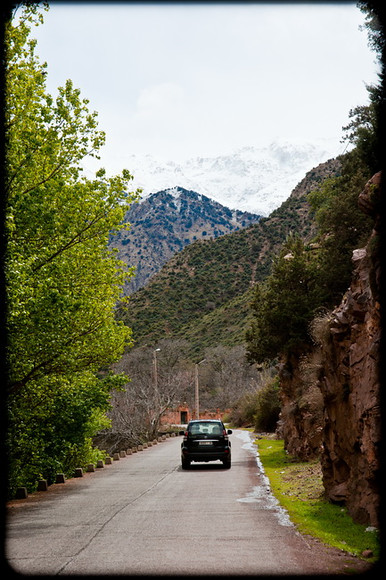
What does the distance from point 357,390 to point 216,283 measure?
3310 inches

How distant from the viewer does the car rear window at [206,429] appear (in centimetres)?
2380

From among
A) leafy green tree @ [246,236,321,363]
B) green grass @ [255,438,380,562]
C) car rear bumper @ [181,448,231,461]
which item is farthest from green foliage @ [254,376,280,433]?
green grass @ [255,438,380,562]

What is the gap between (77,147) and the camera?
57.4ft

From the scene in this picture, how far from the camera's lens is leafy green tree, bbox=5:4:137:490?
14.9m

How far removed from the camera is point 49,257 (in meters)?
16.5

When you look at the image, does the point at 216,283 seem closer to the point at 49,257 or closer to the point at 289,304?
the point at 289,304

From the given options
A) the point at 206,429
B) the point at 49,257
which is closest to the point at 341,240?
the point at 206,429

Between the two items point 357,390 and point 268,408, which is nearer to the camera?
point 357,390

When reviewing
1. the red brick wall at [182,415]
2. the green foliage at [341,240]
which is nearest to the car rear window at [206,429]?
the green foliage at [341,240]

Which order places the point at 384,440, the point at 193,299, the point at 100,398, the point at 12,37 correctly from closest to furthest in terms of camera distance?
the point at 384,440, the point at 12,37, the point at 100,398, the point at 193,299

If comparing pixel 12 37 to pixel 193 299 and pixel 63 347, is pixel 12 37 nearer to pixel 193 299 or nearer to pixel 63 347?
pixel 63 347

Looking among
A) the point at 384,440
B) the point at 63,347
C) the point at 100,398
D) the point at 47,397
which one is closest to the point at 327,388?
the point at 384,440

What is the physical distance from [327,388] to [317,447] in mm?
9620

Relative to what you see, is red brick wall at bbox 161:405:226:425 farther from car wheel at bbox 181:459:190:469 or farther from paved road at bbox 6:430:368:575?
paved road at bbox 6:430:368:575
